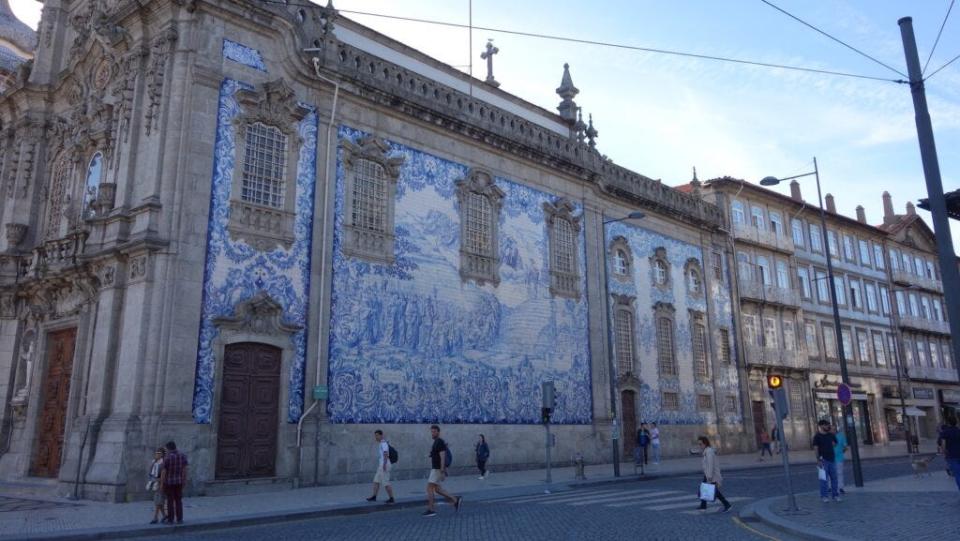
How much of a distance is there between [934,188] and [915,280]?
164 feet

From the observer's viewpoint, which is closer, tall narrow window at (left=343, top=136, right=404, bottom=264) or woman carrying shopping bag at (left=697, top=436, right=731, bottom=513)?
woman carrying shopping bag at (left=697, top=436, right=731, bottom=513)

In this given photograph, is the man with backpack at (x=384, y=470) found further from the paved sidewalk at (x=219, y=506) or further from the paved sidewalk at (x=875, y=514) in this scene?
the paved sidewalk at (x=875, y=514)

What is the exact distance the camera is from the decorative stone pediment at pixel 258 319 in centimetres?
1763

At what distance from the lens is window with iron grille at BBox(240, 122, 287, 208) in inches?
744

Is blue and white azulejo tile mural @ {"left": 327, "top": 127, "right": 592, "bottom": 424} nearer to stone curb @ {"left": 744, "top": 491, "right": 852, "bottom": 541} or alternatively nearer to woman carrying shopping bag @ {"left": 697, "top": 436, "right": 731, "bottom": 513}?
woman carrying shopping bag @ {"left": 697, "top": 436, "right": 731, "bottom": 513}

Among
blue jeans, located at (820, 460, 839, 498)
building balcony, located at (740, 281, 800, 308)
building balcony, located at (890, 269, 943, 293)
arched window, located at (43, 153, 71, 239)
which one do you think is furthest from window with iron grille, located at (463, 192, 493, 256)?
building balcony, located at (890, 269, 943, 293)

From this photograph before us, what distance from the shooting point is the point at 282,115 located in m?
19.7

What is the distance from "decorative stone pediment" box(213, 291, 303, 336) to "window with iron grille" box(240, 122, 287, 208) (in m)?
2.58

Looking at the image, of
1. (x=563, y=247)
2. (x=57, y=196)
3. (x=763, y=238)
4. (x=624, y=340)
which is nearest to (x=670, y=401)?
(x=624, y=340)

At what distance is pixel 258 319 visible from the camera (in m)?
18.2

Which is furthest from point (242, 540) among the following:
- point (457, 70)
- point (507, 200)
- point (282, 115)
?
point (457, 70)

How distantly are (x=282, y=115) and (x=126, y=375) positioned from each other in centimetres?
765

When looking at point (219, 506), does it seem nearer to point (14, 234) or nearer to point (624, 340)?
point (14, 234)

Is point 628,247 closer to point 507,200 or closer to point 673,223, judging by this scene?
point 673,223
